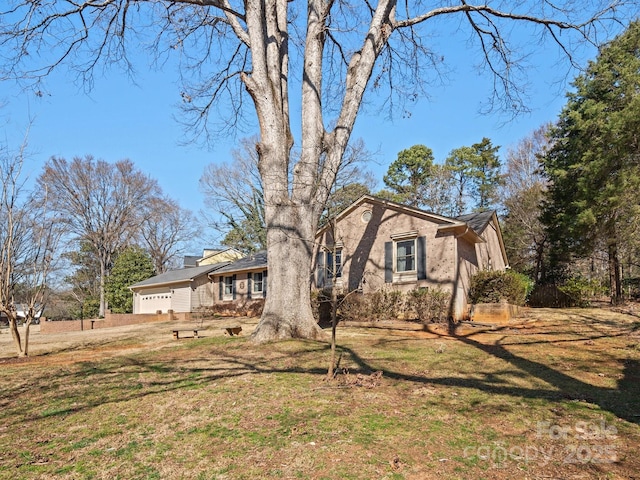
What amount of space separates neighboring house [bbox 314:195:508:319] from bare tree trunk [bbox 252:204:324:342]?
446 centimetres

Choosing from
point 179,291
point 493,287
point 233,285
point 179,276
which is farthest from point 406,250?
point 179,276

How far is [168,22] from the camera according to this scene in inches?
451

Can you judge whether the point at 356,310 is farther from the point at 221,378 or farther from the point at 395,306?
the point at 221,378

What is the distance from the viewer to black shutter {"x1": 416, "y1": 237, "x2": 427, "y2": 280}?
48.4 feet

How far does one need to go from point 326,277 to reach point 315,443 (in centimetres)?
1398

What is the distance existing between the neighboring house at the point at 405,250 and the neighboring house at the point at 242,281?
21.0ft

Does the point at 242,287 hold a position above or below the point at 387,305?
above

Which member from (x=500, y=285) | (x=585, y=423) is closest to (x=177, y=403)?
(x=585, y=423)

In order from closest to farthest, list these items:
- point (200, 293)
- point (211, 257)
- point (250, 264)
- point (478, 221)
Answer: point (478, 221) < point (250, 264) < point (200, 293) < point (211, 257)

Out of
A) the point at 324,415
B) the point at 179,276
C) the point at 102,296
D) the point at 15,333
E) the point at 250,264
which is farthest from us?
the point at 102,296

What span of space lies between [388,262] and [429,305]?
2.82 metres

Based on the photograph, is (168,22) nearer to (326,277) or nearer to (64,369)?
(64,369)

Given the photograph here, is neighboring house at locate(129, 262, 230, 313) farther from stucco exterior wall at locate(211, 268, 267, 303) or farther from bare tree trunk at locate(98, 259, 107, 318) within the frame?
bare tree trunk at locate(98, 259, 107, 318)

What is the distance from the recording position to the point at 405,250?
15555mm
